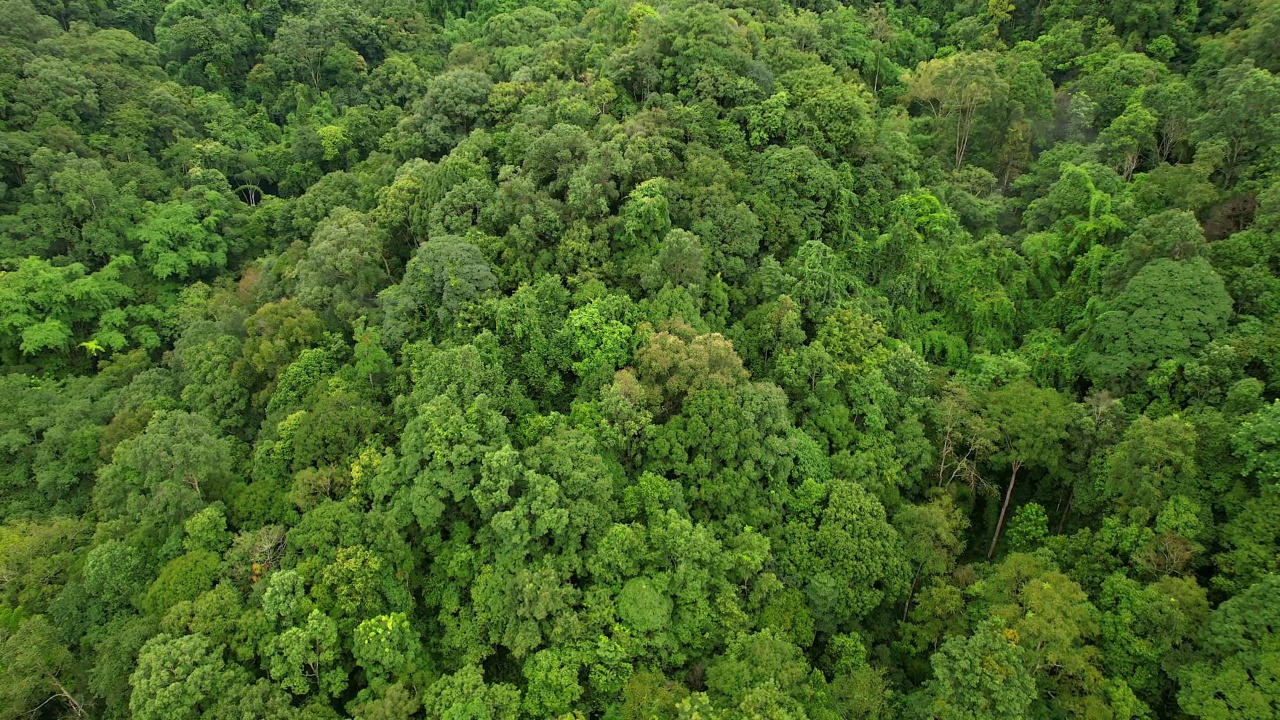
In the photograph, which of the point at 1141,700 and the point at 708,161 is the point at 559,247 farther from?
the point at 1141,700

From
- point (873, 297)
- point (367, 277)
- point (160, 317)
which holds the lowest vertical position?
point (160, 317)

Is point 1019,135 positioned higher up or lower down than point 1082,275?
higher up

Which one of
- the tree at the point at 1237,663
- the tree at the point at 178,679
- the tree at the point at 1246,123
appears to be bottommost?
the tree at the point at 178,679

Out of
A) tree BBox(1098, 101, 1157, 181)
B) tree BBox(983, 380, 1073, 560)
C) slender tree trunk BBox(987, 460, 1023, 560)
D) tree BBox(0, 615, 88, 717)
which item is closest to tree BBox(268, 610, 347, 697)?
tree BBox(0, 615, 88, 717)

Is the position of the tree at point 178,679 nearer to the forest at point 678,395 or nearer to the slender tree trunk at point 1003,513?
the forest at point 678,395

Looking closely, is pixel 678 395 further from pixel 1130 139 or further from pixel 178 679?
pixel 1130 139

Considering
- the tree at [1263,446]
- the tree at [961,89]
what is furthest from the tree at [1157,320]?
the tree at [961,89]

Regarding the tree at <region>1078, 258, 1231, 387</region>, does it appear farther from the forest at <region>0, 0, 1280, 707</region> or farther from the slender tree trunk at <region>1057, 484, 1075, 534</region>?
the slender tree trunk at <region>1057, 484, 1075, 534</region>

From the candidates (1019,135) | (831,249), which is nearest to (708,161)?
(831,249)
